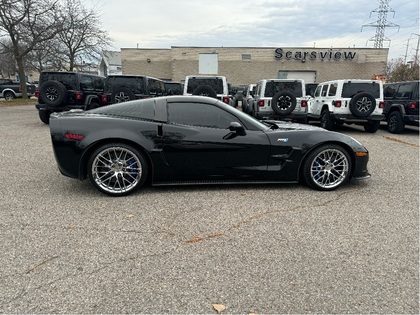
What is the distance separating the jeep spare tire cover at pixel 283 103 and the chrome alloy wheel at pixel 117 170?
6.54 meters

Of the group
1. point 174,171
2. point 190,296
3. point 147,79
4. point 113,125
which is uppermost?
point 147,79

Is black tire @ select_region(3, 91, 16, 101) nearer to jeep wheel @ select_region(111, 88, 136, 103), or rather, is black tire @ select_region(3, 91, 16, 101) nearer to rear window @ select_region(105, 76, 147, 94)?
rear window @ select_region(105, 76, 147, 94)

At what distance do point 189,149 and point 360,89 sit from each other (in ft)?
25.7

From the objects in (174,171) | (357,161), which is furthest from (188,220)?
(357,161)

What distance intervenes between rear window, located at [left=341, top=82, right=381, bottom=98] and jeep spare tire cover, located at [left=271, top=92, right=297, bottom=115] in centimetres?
173

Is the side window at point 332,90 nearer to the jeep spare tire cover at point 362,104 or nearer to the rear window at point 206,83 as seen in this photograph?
the jeep spare tire cover at point 362,104

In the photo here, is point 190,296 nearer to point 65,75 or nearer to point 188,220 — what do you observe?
point 188,220

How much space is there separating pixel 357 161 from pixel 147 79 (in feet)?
27.0

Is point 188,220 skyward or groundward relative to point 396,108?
groundward

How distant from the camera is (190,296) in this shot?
206 cm

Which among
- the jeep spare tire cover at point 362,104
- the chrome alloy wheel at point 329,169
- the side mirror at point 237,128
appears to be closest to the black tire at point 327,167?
the chrome alloy wheel at point 329,169

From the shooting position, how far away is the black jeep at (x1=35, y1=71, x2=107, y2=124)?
31.0 feet

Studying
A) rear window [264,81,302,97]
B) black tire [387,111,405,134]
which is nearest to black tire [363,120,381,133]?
black tire [387,111,405,134]

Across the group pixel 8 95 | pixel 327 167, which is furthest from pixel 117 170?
pixel 8 95
